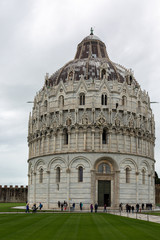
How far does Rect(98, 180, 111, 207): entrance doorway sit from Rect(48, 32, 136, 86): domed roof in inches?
849

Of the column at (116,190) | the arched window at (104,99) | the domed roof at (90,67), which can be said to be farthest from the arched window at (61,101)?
the column at (116,190)

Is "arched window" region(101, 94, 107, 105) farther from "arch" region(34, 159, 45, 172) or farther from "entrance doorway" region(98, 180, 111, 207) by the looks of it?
"arch" region(34, 159, 45, 172)

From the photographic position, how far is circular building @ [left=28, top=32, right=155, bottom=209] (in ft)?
194

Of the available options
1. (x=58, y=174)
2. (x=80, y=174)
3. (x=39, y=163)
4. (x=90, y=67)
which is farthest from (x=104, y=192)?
(x=90, y=67)

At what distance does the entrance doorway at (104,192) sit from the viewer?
58844mm

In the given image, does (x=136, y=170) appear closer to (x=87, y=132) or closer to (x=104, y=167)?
(x=104, y=167)

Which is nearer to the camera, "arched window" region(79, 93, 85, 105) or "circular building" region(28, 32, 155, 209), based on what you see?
"circular building" region(28, 32, 155, 209)

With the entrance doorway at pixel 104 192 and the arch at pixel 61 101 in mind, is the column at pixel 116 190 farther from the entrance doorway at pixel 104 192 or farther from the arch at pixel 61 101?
the arch at pixel 61 101

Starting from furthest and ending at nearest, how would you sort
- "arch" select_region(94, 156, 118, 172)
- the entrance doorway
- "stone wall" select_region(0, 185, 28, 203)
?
"stone wall" select_region(0, 185, 28, 203) < "arch" select_region(94, 156, 118, 172) < the entrance doorway

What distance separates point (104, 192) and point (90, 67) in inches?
1041

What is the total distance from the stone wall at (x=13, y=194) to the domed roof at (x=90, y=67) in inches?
1590

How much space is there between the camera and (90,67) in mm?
68625

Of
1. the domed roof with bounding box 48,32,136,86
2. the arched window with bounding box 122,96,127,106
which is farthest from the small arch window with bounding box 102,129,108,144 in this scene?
the domed roof with bounding box 48,32,136,86

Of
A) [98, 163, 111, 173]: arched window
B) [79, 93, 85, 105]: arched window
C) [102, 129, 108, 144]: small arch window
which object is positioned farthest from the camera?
[79, 93, 85, 105]: arched window
